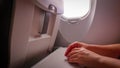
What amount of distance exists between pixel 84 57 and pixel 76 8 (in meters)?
0.73

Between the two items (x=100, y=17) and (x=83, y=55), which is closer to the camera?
(x=83, y=55)

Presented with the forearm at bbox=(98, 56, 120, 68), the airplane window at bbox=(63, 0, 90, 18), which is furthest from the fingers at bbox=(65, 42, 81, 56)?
the airplane window at bbox=(63, 0, 90, 18)

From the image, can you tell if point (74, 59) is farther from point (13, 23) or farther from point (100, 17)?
point (100, 17)

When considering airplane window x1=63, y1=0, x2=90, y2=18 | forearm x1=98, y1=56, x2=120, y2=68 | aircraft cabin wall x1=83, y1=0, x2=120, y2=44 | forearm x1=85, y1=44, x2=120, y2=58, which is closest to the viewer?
forearm x1=98, y1=56, x2=120, y2=68

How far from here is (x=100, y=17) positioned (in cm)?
121

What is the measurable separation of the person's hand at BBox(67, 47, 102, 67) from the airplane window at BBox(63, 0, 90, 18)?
1.86 feet

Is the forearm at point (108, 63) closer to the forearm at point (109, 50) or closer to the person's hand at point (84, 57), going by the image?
the person's hand at point (84, 57)

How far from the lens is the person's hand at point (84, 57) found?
0.68 meters

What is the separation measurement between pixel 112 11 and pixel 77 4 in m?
0.33

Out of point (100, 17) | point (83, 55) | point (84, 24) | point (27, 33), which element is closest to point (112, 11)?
point (100, 17)

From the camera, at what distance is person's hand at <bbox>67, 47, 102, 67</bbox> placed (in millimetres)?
681

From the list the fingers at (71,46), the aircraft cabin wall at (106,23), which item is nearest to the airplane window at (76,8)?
the aircraft cabin wall at (106,23)

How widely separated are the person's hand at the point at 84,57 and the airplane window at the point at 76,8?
0.57 meters

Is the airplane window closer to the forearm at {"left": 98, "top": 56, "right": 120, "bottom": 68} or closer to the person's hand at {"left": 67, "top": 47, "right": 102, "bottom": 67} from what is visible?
the person's hand at {"left": 67, "top": 47, "right": 102, "bottom": 67}
